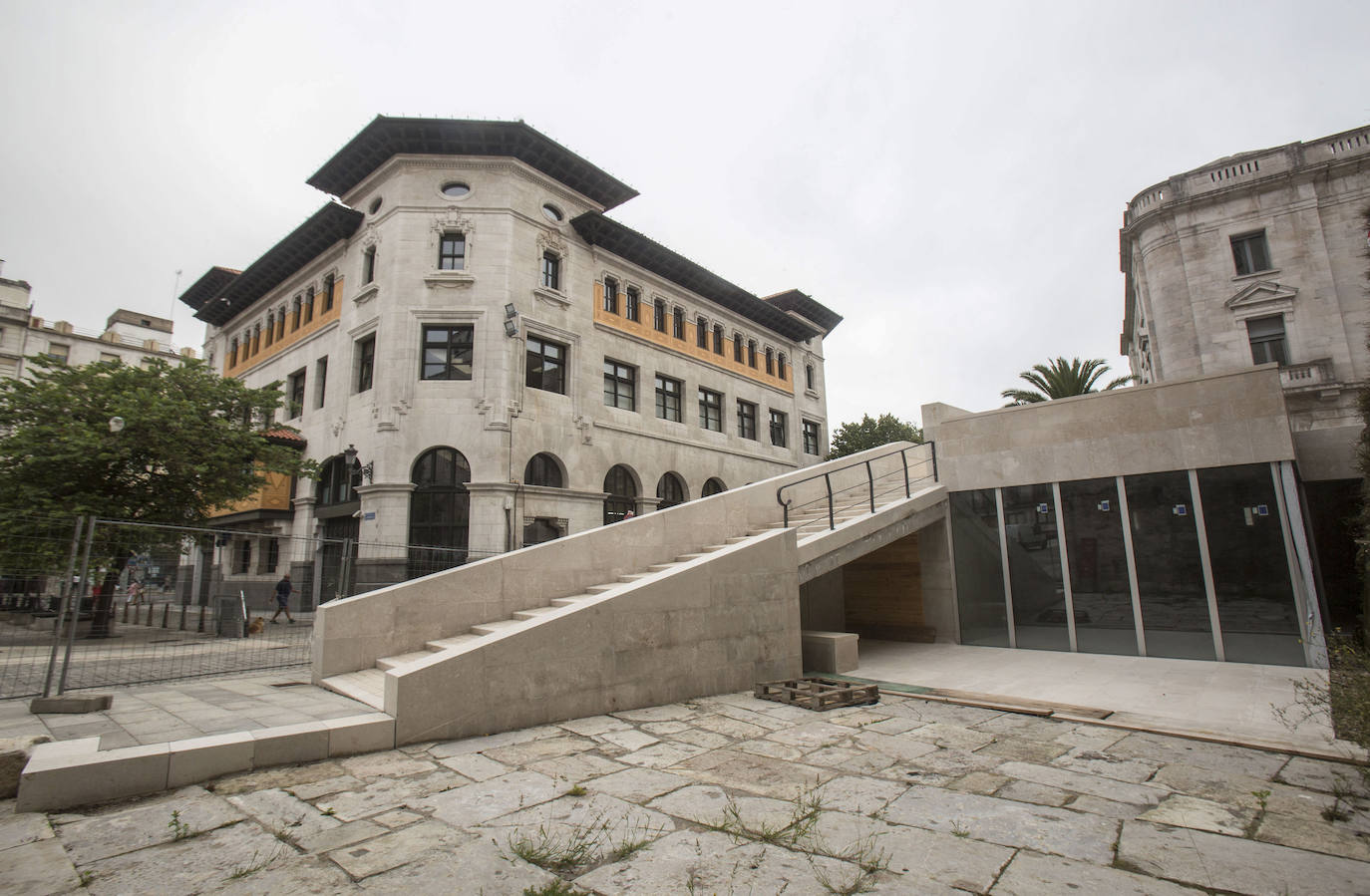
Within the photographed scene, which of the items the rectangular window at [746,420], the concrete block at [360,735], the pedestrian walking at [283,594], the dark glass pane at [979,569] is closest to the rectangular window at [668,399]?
the rectangular window at [746,420]

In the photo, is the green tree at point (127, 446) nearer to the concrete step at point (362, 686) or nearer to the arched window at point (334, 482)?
the arched window at point (334, 482)

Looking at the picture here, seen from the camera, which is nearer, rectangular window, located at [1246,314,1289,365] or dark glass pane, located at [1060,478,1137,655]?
dark glass pane, located at [1060,478,1137,655]

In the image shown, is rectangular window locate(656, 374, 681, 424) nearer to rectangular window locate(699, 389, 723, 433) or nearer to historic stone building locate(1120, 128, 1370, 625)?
rectangular window locate(699, 389, 723, 433)

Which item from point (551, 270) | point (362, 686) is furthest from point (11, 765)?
point (551, 270)

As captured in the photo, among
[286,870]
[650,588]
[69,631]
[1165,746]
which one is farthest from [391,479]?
[1165,746]

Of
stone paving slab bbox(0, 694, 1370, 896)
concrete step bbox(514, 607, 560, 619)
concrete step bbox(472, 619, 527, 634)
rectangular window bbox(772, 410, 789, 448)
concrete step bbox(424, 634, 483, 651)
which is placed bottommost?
stone paving slab bbox(0, 694, 1370, 896)

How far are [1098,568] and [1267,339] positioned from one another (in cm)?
2236

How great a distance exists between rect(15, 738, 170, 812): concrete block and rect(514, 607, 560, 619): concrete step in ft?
13.6

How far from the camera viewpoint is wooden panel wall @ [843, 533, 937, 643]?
12.9 meters

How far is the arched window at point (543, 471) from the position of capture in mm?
20438

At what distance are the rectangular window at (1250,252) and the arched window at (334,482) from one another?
35106mm

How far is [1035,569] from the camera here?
11352mm

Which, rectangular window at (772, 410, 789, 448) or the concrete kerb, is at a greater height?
rectangular window at (772, 410, 789, 448)

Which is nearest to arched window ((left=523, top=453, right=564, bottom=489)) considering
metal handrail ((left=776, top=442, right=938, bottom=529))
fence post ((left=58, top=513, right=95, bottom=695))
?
metal handrail ((left=776, top=442, right=938, bottom=529))
